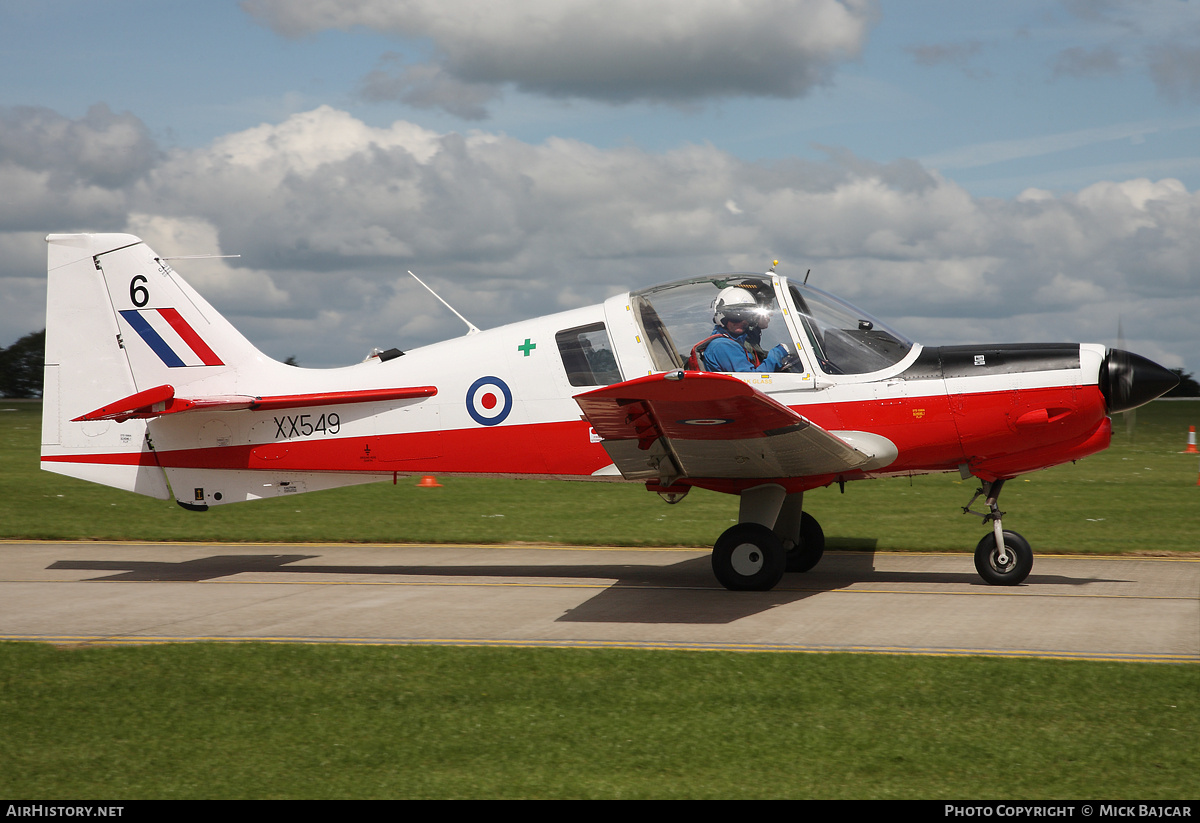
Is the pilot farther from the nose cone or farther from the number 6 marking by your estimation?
the number 6 marking

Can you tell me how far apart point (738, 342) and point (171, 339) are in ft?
19.4

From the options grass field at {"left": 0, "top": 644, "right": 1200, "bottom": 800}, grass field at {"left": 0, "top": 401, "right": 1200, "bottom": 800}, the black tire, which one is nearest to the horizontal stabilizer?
grass field at {"left": 0, "top": 401, "right": 1200, "bottom": 800}

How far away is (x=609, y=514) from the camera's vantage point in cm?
1466

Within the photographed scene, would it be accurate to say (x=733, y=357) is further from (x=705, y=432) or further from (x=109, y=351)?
(x=109, y=351)

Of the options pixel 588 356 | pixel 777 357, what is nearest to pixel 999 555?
pixel 777 357

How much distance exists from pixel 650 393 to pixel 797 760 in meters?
3.27

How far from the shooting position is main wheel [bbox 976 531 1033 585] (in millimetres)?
8844

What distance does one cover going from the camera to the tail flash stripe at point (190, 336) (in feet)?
33.4

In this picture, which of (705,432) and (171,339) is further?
(171,339)

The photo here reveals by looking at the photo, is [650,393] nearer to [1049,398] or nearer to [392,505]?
[1049,398]

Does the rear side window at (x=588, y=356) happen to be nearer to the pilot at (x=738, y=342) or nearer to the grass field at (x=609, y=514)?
the pilot at (x=738, y=342)

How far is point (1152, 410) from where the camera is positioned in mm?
55781

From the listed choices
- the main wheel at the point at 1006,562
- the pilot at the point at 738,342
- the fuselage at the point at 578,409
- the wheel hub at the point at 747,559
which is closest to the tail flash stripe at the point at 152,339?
the fuselage at the point at 578,409

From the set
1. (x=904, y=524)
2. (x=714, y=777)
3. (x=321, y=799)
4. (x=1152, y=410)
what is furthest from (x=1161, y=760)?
(x=1152, y=410)
